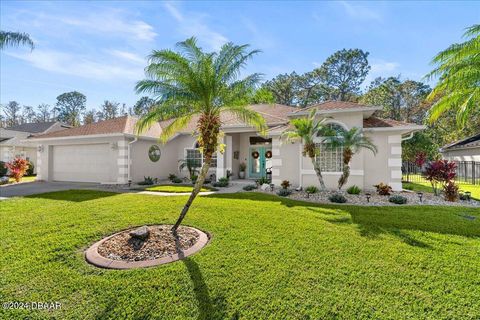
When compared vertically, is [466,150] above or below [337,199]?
above

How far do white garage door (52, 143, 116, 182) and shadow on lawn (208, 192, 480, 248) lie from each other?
13.6 metres


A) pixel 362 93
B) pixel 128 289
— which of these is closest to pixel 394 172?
pixel 128 289

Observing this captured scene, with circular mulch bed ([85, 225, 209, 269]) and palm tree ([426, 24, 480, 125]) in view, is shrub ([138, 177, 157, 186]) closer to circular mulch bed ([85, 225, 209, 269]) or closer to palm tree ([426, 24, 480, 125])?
circular mulch bed ([85, 225, 209, 269])

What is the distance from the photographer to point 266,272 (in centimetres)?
468

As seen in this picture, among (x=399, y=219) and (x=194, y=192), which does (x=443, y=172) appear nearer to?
(x=399, y=219)

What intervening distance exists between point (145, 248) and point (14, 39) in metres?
15.0

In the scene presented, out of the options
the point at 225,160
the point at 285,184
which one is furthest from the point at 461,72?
the point at 225,160

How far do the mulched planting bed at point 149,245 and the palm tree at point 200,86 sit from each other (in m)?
0.46

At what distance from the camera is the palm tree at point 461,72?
9.31 meters

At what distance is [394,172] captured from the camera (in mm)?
13219

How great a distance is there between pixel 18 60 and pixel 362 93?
150ft

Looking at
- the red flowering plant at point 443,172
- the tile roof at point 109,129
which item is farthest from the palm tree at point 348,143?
the tile roof at point 109,129

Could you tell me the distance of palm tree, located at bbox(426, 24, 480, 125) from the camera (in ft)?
30.6

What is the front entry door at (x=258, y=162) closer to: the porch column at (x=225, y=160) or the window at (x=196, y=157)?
the porch column at (x=225, y=160)
